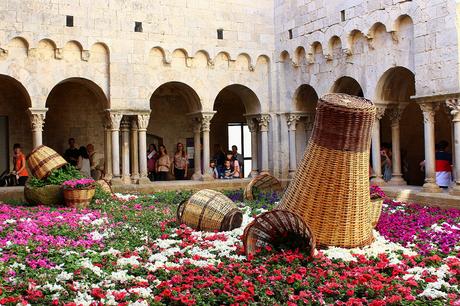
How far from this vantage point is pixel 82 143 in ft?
52.9

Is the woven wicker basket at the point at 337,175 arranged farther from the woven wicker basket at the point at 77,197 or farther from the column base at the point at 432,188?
the woven wicker basket at the point at 77,197

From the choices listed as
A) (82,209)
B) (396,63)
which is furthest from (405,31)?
(82,209)

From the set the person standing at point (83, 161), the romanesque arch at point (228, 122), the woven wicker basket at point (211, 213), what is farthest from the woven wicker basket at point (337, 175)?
the romanesque arch at point (228, 122)

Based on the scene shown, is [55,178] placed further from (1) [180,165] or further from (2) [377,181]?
(2) [377,181]

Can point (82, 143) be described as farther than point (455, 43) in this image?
Yes

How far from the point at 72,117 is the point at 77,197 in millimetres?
6895

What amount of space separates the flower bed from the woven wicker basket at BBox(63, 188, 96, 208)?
5.09 feet

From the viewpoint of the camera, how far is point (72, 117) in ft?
52.5

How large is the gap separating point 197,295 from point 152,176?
11.7 m

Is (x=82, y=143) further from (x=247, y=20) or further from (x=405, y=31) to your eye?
(x=405, y=31)

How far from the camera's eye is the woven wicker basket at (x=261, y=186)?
35.8ft

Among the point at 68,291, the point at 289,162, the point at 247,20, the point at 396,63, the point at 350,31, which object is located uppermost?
the point at 247,20

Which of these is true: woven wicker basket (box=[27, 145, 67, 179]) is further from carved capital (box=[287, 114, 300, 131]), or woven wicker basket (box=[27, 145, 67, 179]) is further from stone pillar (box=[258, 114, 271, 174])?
carved capital (box=[287, 114, 300, 131])

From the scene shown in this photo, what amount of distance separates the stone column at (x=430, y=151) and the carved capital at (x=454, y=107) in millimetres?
538
